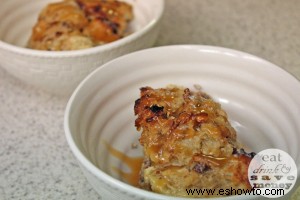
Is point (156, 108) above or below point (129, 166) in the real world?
above

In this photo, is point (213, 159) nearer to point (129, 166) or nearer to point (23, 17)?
point (129, 166)

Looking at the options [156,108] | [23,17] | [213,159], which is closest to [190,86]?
[156,108]

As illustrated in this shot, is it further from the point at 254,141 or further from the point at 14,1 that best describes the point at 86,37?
the point at 254,141

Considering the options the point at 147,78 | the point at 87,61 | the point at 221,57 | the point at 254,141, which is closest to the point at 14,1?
the point at 87,61

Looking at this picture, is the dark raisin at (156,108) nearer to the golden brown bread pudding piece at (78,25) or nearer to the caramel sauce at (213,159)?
the caramel sauce at (213,159)

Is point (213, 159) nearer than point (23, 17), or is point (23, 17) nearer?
point (213, 159)

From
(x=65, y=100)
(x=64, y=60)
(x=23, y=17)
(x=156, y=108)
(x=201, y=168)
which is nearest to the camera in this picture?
(x=201, y=168)
